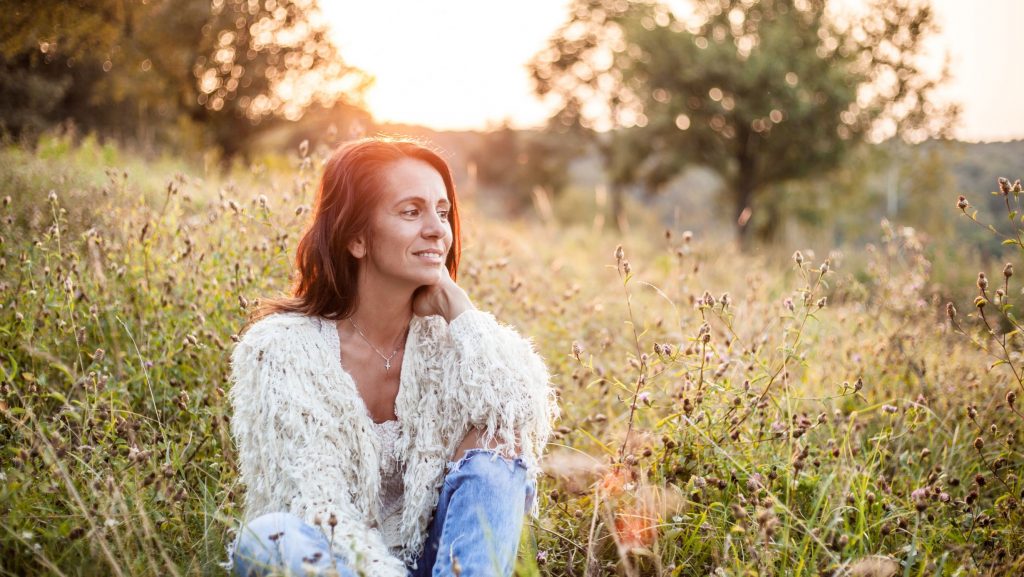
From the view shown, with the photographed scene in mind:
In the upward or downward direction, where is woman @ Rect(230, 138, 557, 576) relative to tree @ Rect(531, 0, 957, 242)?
downward

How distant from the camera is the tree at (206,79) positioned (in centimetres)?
1207

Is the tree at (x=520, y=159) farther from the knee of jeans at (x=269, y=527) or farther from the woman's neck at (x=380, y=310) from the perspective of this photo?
the knee of jeans at (x=269, y=527)

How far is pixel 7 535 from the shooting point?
6.50 feet

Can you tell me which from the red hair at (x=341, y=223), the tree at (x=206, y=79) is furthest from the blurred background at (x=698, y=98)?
the red hair at (x=341, y=223)

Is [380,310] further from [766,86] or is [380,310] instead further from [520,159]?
[520,159]

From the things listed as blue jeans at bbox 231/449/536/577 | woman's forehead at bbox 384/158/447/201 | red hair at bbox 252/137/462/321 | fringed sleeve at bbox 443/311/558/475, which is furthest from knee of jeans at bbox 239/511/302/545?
woman's forehead at bbox 384/158/447/201

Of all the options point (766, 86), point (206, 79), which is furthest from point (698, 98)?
point (206, 79)

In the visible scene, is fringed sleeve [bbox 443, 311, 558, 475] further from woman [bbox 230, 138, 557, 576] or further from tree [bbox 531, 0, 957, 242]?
tree [bbox 531, 0, 957, 242]

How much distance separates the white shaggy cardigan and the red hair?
0.35 feet

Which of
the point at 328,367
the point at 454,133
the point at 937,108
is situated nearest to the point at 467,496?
the point at 328,367

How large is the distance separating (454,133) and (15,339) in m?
45.9

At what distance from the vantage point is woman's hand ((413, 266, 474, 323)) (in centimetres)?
244

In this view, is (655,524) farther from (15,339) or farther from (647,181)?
(647,181)

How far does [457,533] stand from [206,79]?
15078 millimetres
